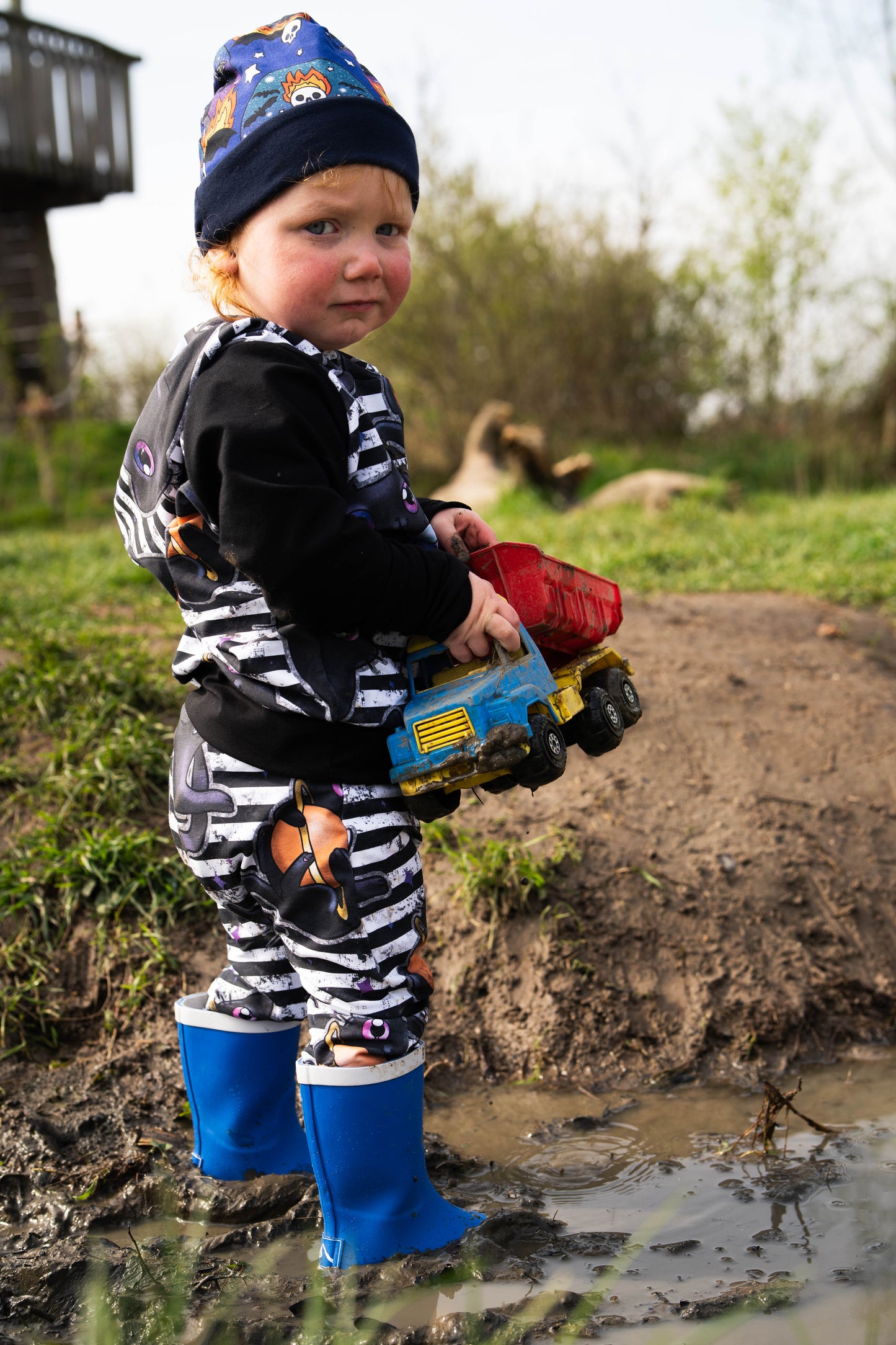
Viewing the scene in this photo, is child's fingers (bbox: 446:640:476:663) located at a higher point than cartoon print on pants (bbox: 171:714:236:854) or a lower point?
higher

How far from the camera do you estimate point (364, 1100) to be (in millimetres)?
1703

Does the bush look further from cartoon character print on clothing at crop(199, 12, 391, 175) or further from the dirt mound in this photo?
cartoon character print on clothing at crop(199, 12, 391, 175)

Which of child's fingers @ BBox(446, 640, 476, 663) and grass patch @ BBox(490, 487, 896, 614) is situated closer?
child's fingers @ BBox(446, 640, 476, 663)

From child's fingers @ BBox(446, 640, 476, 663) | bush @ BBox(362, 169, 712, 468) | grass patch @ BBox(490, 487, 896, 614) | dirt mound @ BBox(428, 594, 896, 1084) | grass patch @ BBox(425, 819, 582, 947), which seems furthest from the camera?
bush @ BBox(362, 169, 712, 468)

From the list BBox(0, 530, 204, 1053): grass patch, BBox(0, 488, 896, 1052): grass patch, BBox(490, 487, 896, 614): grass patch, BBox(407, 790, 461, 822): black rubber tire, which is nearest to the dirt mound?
BBox(0, 488, 896, 1052): grass patch

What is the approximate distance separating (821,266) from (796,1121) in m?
11.5

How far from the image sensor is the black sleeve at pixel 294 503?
152cm

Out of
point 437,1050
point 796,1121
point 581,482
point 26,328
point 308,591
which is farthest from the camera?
point 26,328

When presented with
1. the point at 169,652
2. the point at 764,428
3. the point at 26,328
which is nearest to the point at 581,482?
the point at 764,428

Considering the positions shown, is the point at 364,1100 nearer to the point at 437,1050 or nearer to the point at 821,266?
the point at 437,1050

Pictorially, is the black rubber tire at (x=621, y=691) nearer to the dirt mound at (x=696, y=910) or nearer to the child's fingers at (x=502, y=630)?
the child's fingers at (x=502, y=630)

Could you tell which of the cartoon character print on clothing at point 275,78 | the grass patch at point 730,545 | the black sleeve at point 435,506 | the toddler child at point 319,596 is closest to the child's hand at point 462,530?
the black sleeve at point 435,506

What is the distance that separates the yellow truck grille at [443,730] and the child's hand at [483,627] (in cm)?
12

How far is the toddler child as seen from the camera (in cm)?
161
